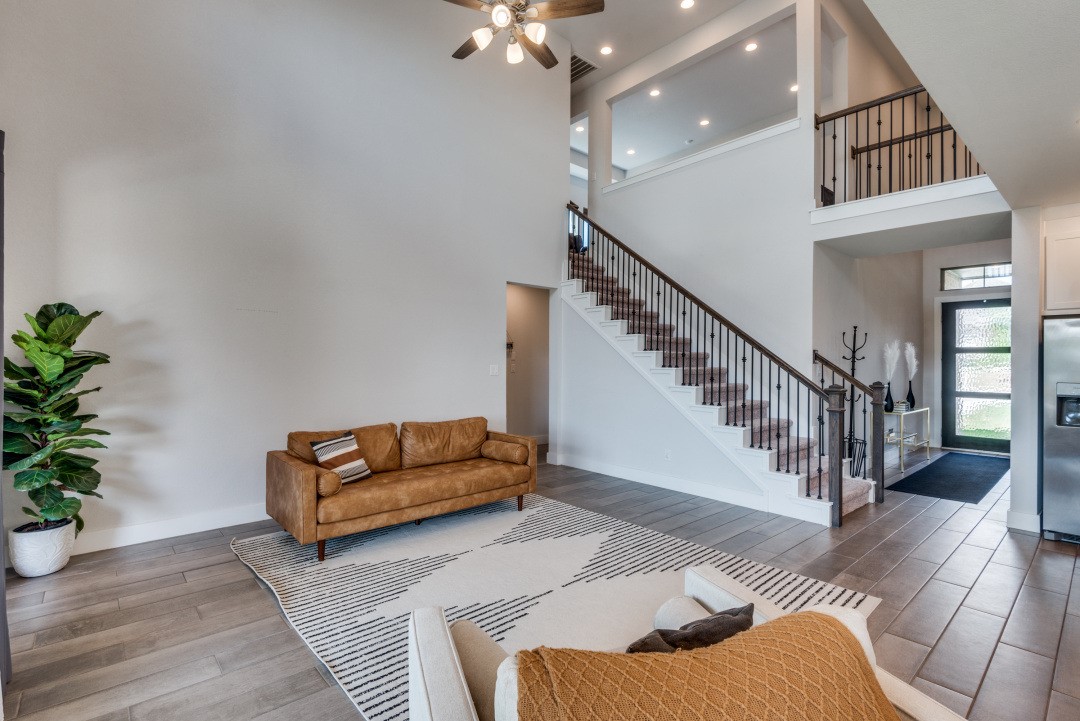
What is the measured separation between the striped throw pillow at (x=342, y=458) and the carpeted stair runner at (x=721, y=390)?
3.25 metres

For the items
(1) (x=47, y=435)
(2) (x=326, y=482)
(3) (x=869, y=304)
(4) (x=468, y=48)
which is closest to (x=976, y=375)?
(3) (x=869, y=304)

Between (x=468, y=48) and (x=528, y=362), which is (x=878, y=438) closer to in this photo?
Answer: (x=528, y=362)

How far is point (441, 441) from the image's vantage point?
4.68 metres

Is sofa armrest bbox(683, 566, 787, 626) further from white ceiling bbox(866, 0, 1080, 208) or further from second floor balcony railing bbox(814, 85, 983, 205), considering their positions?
second floor balcony railing bbox(814, 85, 983, 205)

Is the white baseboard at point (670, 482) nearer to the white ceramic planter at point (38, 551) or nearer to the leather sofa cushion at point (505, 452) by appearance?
the leather sofa cushion at point (505, 452)

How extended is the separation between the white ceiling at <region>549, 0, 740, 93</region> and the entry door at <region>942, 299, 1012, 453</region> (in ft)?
19.0

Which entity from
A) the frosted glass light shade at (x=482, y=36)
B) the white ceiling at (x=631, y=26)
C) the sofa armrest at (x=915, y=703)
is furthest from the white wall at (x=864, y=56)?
the sofa armrest at (x=915, y=703)

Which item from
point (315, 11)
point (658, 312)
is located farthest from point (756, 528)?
point (315, 11)

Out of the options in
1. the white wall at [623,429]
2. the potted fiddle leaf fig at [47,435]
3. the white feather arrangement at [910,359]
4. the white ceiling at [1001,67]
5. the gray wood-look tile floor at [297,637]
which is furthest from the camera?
the white feather arrangement at [910,359]

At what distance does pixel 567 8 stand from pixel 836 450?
392 centimetres

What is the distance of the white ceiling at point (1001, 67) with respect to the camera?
67.4 inches

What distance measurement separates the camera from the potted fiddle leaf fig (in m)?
3.06

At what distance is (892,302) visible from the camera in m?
7.15

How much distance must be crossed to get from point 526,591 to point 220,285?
11.0 ft
